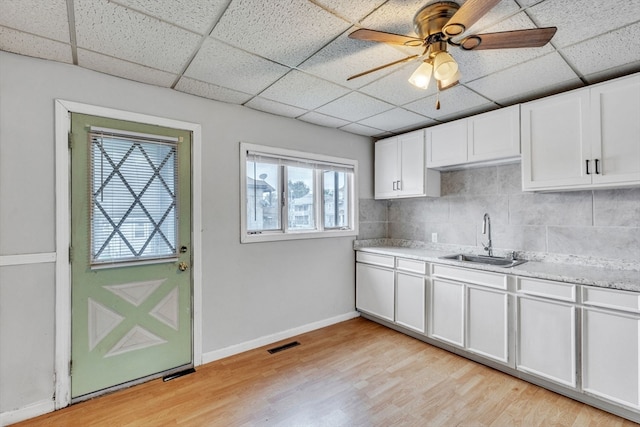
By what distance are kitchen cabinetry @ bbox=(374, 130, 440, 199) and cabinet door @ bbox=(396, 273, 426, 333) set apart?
101 cm

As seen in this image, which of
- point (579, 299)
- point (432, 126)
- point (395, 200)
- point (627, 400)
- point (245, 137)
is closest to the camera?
point (627, 400)

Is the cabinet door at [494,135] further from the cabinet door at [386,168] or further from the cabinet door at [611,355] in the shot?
the cabinet door at [611,355]

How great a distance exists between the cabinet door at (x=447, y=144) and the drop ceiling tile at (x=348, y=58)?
A: 4.23 feet

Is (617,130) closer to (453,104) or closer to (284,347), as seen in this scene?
(453,104)

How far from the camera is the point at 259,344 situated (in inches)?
122

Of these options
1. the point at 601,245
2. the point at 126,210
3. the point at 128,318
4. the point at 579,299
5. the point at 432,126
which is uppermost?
the point at 432,126

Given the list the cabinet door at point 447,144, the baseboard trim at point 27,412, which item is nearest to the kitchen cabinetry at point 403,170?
the cabinet door at point 447,144

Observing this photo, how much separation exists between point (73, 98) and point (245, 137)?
52.9 inches

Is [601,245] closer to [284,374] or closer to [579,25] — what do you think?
[579,25]

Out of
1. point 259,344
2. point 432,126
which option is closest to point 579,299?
point 432,126

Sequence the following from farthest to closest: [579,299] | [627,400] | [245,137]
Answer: [245,137] → [579,299] → [627,400]

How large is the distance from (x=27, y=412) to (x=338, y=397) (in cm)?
214

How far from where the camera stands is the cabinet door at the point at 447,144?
3098 mm

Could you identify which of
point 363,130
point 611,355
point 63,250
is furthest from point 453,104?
point 63,250
